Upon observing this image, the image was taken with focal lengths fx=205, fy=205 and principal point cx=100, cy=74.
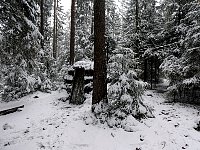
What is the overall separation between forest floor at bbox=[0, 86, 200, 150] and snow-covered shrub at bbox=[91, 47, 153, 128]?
44 cm

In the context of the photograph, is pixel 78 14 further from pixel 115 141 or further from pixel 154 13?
pixel 115 141

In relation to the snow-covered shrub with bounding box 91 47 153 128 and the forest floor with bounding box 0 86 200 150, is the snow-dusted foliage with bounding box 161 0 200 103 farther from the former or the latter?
the snow-covered shrub with bounding box 91 47 153 128

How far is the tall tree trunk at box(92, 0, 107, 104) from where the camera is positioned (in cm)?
829

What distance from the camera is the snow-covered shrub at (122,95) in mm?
7844

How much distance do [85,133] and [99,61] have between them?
114 inches

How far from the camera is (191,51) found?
35.4 feet

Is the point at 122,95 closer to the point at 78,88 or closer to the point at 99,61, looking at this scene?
the point at 99,61

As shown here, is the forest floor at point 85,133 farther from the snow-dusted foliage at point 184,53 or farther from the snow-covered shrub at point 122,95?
the snow-dusted foliage at point 184,53

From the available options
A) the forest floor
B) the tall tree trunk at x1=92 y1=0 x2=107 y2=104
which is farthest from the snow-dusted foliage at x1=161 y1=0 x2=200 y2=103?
the tall tree trunk at x1=92 y1=0 x2=107 y2=104

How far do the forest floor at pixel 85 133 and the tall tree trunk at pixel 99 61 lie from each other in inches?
49.4

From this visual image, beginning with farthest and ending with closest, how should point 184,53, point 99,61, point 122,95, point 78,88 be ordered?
1. point 184,53
2. point 78,88
3. point 99,61
4. point 122,95

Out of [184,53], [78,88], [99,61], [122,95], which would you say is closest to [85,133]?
[122,95]

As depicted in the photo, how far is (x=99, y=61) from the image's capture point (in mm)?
8336

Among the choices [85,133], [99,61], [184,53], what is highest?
[184,53]
